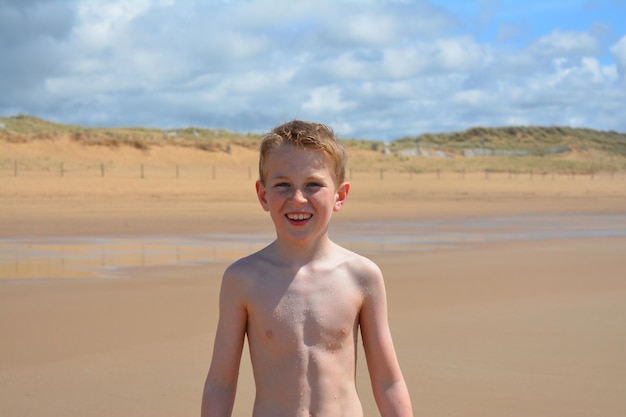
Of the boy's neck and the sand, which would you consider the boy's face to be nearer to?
the boy's neck

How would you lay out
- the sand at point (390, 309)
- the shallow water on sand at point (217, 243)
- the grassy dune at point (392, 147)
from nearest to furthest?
the sand at point (390, 309)
the shallow water on sand at point (217, 243)
the grassy dune at point (392, 147)

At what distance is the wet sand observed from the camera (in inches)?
193

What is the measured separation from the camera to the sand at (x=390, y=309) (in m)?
4.89

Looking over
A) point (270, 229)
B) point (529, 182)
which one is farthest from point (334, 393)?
point (529, 182)

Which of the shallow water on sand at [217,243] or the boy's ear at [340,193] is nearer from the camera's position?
the boy's ear at [340,193]

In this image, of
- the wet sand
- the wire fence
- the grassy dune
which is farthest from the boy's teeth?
the grassy dune

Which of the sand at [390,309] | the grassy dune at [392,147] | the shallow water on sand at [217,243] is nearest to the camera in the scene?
the sand at [390,309]

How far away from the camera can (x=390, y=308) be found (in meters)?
7.45

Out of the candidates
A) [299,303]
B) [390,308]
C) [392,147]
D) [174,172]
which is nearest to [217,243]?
[390,308]

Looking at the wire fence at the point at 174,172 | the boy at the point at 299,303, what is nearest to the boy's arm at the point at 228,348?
the boy at the point at 299,303

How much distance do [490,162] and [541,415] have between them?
1839 inches

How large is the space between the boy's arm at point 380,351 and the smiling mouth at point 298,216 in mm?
260

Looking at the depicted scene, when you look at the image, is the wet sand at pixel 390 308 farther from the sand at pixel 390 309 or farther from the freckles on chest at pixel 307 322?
the freckles on chest at pixel 307 322

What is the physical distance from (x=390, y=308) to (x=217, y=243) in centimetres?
659
